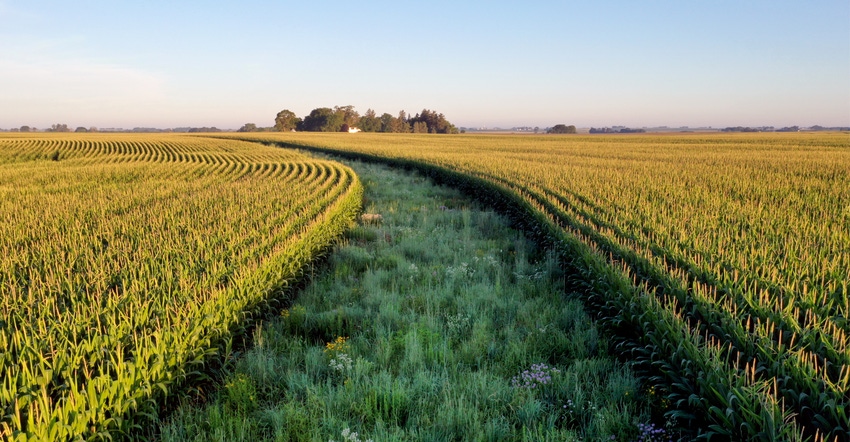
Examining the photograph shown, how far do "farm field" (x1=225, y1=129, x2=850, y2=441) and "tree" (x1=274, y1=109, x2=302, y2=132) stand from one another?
146 meters

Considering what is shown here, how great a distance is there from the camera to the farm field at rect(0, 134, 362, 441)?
11.2 ft

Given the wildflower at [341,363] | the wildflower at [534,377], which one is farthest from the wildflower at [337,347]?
the wildflower at [534,377]

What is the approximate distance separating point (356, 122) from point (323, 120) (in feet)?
53.6

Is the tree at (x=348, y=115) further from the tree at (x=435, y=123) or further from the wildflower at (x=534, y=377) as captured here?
the wildflower at (x=534, y=377)

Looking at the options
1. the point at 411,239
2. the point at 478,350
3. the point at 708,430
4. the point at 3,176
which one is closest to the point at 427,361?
the point at 478,350

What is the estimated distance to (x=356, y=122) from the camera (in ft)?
523

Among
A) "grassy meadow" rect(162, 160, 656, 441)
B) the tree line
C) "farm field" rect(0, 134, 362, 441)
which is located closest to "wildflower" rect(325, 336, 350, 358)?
"grassy meadow" rect(162, 160, 656, 441)

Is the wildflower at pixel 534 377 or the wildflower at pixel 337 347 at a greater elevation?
the wildflower at pixel 337 347

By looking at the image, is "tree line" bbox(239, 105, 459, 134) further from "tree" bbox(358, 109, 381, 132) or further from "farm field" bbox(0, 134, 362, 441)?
"farm field" bbox(0, 134, 362, 441)

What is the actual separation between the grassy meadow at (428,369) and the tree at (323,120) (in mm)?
140625

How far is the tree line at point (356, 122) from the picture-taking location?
146750mm

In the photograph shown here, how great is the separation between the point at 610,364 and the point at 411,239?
21.6 feet

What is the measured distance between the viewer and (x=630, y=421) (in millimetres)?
4379

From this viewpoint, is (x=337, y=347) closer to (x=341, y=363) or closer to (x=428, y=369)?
(x=341, y=363)
